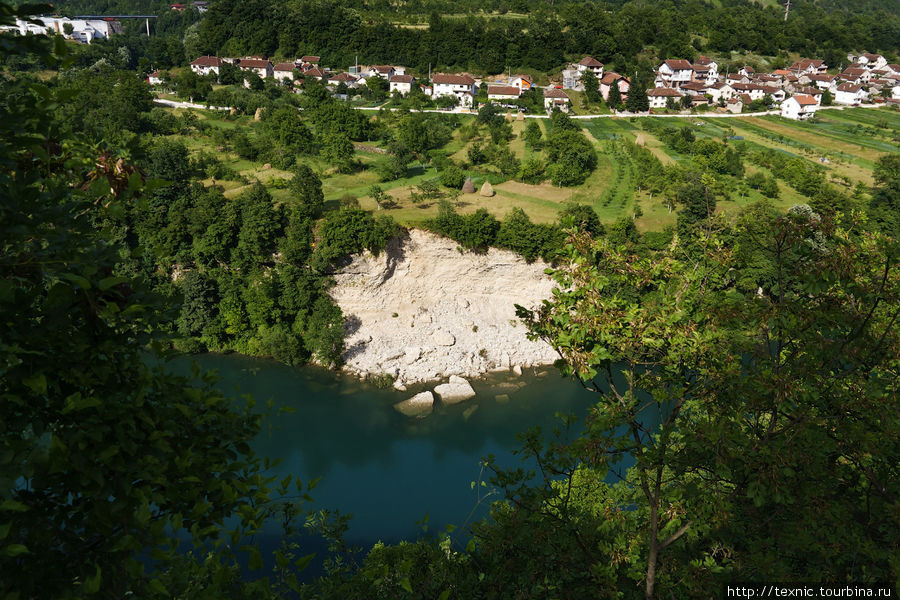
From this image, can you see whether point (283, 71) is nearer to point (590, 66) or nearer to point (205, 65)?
point (205, 65)

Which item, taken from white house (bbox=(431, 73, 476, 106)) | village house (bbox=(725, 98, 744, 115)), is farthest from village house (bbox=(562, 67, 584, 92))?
village house (bbox=(725, 98, 744, 115))

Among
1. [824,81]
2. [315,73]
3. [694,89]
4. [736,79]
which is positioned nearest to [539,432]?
[315,73]

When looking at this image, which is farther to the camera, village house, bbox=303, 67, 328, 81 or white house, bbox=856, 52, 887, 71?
white house, bbox=856, 52, 887, 71

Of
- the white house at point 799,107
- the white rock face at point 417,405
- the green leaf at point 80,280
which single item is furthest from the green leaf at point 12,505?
the white house at point 799,107

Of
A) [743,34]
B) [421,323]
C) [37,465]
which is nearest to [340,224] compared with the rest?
[421,323]

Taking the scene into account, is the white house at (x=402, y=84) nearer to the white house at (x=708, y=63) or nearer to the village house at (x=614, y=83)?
the village house at (x=614, y=83)

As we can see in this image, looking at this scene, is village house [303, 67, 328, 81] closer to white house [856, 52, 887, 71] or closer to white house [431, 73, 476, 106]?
white house [431, 73, 476, 106]
